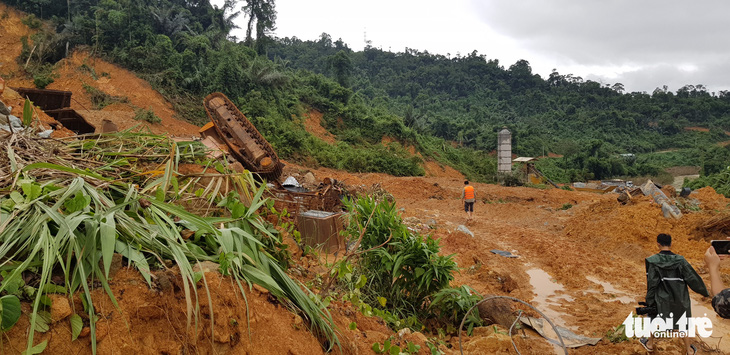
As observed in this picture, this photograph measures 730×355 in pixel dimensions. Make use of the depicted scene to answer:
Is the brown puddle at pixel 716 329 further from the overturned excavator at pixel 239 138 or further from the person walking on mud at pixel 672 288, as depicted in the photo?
the overturned excavator at pixel 239 138

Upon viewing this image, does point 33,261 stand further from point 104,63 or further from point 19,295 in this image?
point 104,63

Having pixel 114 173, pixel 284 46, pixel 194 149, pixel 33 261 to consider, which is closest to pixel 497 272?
pixel 194 149

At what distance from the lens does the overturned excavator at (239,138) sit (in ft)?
21.5

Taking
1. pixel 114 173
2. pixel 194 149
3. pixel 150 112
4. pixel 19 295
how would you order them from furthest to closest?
pixel 150 112 < pixel 194 149 < pixel 114 173 < pixel 19 295

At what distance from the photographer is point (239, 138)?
22.0 feet

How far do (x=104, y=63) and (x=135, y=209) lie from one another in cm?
2039

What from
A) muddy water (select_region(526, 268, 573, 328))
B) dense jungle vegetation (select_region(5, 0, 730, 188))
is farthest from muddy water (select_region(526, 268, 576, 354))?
dense jungle vegetation (select_region(5, 0, 730, 188))

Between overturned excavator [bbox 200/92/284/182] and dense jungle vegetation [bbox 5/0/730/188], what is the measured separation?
11980 millimetres

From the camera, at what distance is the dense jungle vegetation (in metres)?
19.2

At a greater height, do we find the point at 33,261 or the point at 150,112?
the point at 150,112

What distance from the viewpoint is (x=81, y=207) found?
5.58 ft

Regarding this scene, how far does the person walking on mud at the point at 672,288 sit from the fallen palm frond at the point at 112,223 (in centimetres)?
332

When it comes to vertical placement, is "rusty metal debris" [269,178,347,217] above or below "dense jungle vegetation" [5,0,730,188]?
below

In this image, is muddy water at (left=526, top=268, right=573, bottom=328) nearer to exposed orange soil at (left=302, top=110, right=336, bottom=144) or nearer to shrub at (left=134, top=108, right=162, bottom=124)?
shrub at (left=134, top=108, right=162, bottom=124)
